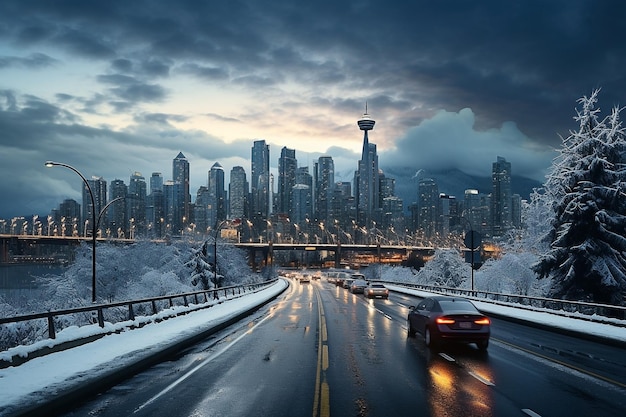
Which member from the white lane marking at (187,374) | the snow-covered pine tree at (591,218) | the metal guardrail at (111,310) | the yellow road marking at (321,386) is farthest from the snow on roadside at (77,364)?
the snow-covered pine tree at (591,218)

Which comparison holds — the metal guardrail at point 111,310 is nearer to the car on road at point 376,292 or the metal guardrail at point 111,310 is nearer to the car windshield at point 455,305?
the car windshield at point 455,305

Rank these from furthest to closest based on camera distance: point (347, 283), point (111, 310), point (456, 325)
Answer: point (347, 283) < point (111, 310) < point (456, 325)

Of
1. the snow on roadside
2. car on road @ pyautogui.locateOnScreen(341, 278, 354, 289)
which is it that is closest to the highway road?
the snow on roadside

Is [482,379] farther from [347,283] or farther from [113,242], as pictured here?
[113,242]

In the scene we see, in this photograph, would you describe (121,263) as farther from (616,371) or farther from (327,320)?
(616,371)

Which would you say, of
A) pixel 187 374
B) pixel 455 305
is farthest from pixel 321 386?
pixel 455 305

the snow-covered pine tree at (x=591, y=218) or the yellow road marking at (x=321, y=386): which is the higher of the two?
the snow-covered pine tree at (x=591, y=218)
